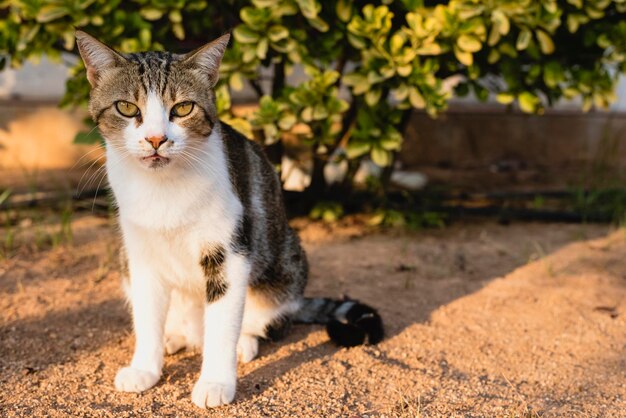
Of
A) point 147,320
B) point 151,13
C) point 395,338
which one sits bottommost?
point 395,338

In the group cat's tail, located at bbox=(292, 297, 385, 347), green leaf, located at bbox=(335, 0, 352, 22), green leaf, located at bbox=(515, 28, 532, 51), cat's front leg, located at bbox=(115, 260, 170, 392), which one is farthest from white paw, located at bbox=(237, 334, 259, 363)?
green leaf, located at bbox=(515, 28, 532, 51)

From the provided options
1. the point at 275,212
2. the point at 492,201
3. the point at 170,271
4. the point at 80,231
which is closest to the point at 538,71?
the point at 492,201

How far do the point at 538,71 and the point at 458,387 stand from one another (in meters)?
2.22

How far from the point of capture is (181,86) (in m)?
2.49

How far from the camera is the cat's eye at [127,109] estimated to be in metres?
2.42

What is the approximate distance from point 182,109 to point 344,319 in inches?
47.3

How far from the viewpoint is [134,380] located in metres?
2.63

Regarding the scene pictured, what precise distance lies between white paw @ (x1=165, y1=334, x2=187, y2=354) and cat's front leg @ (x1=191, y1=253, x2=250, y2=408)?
1.51 feet

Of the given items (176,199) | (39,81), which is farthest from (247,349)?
(39,81)

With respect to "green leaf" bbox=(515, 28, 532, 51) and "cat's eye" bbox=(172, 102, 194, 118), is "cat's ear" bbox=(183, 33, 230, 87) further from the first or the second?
"green leaf" bbox=(515, 28, 532, 51)

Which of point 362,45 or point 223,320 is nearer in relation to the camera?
point 223,320

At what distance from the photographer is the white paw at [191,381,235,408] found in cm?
250

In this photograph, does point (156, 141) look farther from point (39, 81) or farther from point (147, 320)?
point (39, 81)

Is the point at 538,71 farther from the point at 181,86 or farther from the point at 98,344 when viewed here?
the point at 98,344
